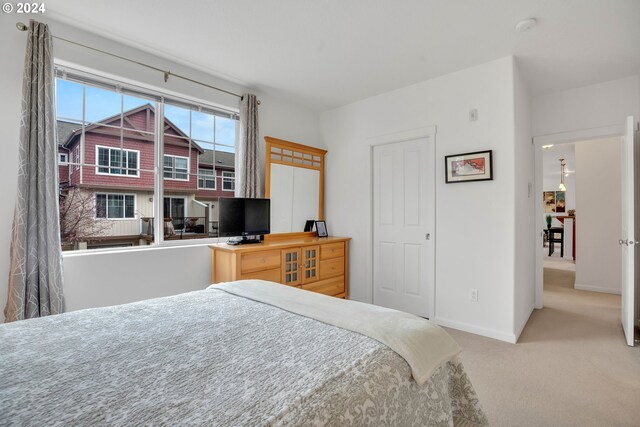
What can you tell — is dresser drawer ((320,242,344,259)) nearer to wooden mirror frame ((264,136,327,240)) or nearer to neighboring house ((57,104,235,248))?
wooden mirror frame ((264,136,327,240))

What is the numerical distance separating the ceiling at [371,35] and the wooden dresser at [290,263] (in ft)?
5.83

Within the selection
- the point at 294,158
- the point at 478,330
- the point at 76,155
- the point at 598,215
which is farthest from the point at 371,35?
the point at 598,215

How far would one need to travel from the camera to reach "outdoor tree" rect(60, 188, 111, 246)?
2.63 meters

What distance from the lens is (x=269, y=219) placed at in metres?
3.53

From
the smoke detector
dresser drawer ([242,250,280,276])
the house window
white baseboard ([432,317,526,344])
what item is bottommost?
white baseboard ([432,317,526,344])

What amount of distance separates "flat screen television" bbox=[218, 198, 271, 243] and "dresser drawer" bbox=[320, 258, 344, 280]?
78 cm

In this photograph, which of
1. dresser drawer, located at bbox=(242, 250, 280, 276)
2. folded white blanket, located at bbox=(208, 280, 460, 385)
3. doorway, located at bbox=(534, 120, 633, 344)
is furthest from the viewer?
doorway, located at bbox=(534, 120, 633, 344)

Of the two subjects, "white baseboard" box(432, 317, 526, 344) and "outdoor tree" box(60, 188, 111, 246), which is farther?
"white baseboard" box(432, 317, 526, 344)

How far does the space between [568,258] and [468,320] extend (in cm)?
605

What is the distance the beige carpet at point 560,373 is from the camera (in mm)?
1830

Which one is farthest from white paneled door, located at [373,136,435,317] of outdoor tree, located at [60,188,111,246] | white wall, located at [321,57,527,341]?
outdoor tree, located at [60,188,111,246]

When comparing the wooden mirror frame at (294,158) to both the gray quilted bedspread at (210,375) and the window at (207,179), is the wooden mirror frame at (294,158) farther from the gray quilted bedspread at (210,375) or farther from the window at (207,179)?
the gray quilted bedspread at (210,375)

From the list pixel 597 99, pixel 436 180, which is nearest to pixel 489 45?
pixel 436 180

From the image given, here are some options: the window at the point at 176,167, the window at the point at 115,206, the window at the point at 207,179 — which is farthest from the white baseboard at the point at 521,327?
the window at the point at 115,206
